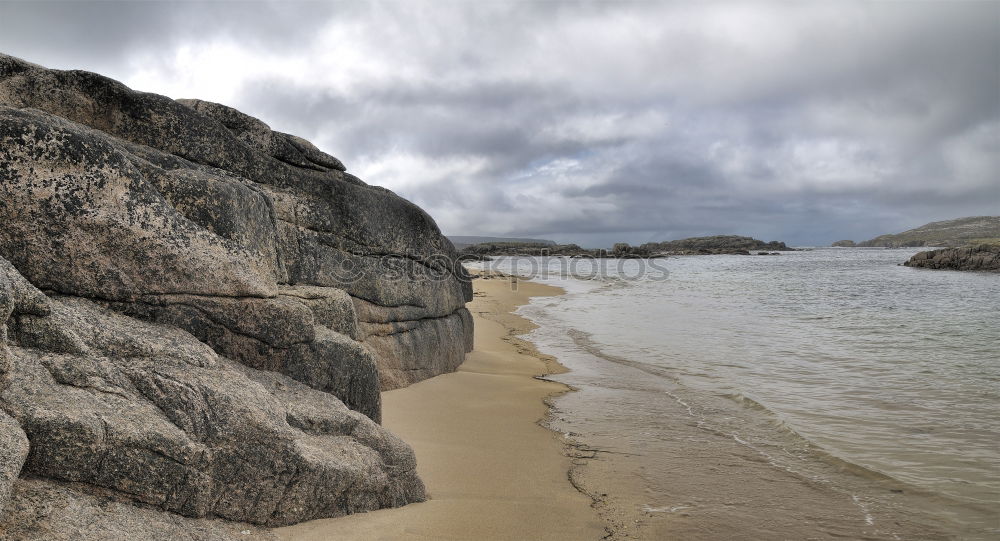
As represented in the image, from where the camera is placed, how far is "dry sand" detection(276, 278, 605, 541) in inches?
178

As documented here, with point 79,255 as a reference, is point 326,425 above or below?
below

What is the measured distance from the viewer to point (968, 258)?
4688 centimetres

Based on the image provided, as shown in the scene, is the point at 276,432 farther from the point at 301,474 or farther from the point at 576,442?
the point at 576,442

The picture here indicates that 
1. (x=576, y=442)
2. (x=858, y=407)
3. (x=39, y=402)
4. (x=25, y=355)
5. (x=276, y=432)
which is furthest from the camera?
(x=858, y=407)

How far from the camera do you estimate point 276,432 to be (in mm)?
3906

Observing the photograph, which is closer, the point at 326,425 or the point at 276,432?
the point at 276,432

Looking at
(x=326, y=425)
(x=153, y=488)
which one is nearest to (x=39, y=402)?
(x=153, y=488)

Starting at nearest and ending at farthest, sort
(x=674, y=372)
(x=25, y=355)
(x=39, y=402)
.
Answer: (x=39, y=402)
(x=25, y=355)
(x=674, y=372)

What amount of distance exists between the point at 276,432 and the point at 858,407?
29.8 feet

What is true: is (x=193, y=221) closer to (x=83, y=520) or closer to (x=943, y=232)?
(x=83, y=520)

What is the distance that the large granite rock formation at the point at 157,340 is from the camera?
3.15 meters

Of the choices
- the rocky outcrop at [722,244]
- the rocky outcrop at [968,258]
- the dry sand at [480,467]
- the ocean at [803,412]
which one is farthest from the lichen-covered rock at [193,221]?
the rocky outcrop at [722,244]

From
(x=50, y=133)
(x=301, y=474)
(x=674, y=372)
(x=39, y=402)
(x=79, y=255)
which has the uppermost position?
(x=50, y=133)

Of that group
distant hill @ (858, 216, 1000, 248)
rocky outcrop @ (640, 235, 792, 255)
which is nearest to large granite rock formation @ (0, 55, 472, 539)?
rocky outcrop @ (640, 235, 792, 255)
